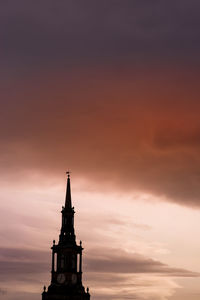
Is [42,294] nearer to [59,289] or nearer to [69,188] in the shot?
[59,289]

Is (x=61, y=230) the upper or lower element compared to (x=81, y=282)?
upper

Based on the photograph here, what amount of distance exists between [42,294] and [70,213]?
18179 mm

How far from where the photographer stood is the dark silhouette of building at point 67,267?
121500 mm

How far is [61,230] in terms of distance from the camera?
12681 cm

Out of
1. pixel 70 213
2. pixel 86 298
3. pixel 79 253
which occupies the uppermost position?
pixel 70 213

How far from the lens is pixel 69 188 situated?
13025 centimetres

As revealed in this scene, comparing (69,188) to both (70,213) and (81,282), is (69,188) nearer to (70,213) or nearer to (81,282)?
(70,213)

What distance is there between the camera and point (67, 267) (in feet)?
404

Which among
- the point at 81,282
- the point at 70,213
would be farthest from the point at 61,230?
the point at 81,282

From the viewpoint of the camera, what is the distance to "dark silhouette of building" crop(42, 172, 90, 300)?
399 feet

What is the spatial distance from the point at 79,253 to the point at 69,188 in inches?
582

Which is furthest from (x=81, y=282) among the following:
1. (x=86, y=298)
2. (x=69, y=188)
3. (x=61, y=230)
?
(x=69, y=188)

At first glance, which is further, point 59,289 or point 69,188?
point 69,188

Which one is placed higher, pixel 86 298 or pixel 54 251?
pixel 54 251
